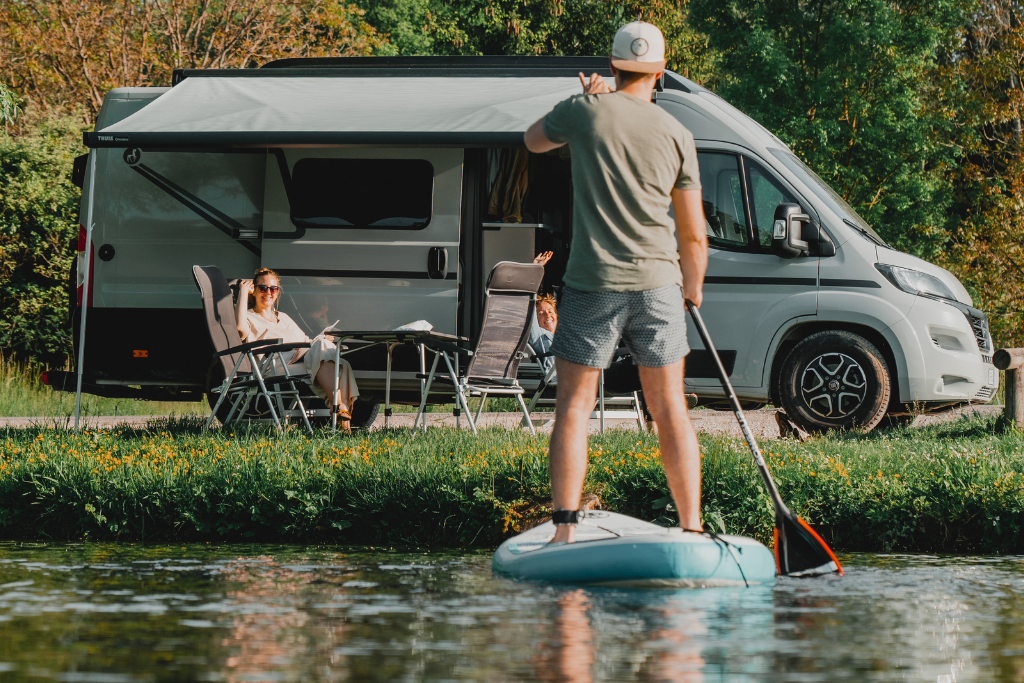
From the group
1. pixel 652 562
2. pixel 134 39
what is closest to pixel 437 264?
pixel 652 562

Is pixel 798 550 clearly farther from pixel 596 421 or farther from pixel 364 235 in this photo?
pixel 596 421

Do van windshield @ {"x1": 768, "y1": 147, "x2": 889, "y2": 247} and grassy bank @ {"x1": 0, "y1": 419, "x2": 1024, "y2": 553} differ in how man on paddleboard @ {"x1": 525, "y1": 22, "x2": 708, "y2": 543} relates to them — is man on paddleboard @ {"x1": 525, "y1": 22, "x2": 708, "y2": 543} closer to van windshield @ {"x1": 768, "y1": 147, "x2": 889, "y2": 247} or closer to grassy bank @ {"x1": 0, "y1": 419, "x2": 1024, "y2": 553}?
grassy bank @ {"x1": 0, "y1": 419, "x2": 1024, "y2": 553}

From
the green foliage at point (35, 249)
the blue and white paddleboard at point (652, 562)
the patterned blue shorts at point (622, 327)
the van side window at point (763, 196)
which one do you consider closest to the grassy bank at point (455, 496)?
the blue and white paddleboard at point (652, 562)

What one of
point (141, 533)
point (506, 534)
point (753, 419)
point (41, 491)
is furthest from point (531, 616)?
point (753, 419)

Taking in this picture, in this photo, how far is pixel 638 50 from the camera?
4.91 m

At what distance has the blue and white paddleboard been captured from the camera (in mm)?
4566

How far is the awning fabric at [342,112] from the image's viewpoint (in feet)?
27.6

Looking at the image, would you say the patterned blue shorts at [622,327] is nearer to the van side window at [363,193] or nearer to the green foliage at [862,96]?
the van side window at [363,193]

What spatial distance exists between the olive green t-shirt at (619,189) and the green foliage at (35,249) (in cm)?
1353

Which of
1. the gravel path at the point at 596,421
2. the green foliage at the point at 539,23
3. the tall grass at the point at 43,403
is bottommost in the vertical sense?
the tall grass at the point at 43,403

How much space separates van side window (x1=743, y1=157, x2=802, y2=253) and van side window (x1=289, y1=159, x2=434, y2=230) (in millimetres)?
2356

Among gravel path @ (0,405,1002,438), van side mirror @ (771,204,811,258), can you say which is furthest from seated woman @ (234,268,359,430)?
van side mirror @ (771,204,811,258)

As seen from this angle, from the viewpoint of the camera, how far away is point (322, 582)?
477cm

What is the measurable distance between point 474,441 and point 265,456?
1.26 metres
